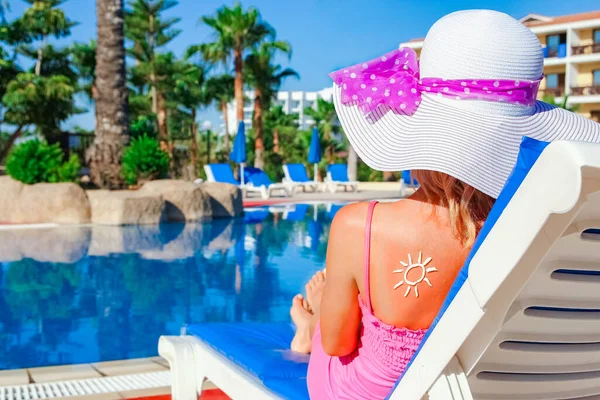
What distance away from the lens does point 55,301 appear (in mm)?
6441

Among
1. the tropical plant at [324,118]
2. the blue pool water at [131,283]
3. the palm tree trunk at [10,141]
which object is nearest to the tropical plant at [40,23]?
the palm tree trunk at [10,141]

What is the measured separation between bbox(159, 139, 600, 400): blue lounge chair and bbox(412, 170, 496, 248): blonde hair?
213 mm

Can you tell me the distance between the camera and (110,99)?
14.0 metres

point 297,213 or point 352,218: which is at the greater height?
point 352,218

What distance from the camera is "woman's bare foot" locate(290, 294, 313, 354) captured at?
2.35 metres

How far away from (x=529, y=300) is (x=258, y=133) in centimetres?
2729

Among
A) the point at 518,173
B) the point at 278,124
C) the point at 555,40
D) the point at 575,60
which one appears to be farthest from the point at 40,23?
the point at 555,40

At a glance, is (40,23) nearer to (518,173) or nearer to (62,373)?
(62,373)

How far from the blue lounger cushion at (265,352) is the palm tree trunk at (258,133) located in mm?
24821

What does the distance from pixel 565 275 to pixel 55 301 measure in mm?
5910

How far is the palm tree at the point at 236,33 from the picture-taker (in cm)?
2866

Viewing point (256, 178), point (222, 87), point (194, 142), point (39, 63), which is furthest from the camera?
point (194, 142)

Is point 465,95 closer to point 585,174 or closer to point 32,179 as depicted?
point 585,174

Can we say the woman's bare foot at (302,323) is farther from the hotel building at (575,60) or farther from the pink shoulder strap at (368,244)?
the hotel building at (575,60)
